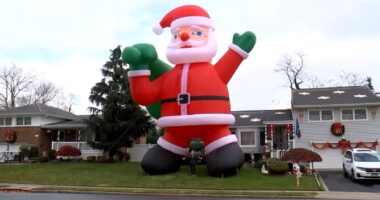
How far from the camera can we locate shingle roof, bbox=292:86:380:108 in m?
33.9

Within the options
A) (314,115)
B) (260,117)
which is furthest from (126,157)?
(314,115)

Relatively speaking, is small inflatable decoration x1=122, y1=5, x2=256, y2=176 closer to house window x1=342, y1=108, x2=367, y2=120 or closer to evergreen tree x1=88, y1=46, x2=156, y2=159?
evergreen tree x1=88, y1=46, x2=156, y2=159

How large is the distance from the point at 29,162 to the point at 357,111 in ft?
85.5

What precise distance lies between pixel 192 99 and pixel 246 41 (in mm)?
4489

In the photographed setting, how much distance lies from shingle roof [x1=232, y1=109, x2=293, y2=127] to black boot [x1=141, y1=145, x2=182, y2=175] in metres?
12.5

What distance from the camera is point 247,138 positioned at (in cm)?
3850

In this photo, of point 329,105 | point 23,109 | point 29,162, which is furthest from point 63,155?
point 329,105

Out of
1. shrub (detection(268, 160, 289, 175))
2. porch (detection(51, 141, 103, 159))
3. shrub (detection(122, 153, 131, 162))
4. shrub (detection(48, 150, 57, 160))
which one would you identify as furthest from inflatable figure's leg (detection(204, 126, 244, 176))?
shrub (detection(48, 150, 57, 160))

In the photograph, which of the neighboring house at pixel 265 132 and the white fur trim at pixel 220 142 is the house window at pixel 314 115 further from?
the white fur trim at pixel 220 142

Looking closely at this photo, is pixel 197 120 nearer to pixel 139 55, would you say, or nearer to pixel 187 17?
pixel 139 55

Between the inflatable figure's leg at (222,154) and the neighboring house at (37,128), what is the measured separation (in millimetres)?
19535

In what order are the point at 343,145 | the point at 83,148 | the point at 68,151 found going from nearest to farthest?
the point at 343,145 → the point at 68,151 → the point at 83,148

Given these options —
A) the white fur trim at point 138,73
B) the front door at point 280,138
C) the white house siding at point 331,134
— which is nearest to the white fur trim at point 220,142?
the white fur trim at point 138,73

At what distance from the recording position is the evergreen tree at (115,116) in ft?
119
